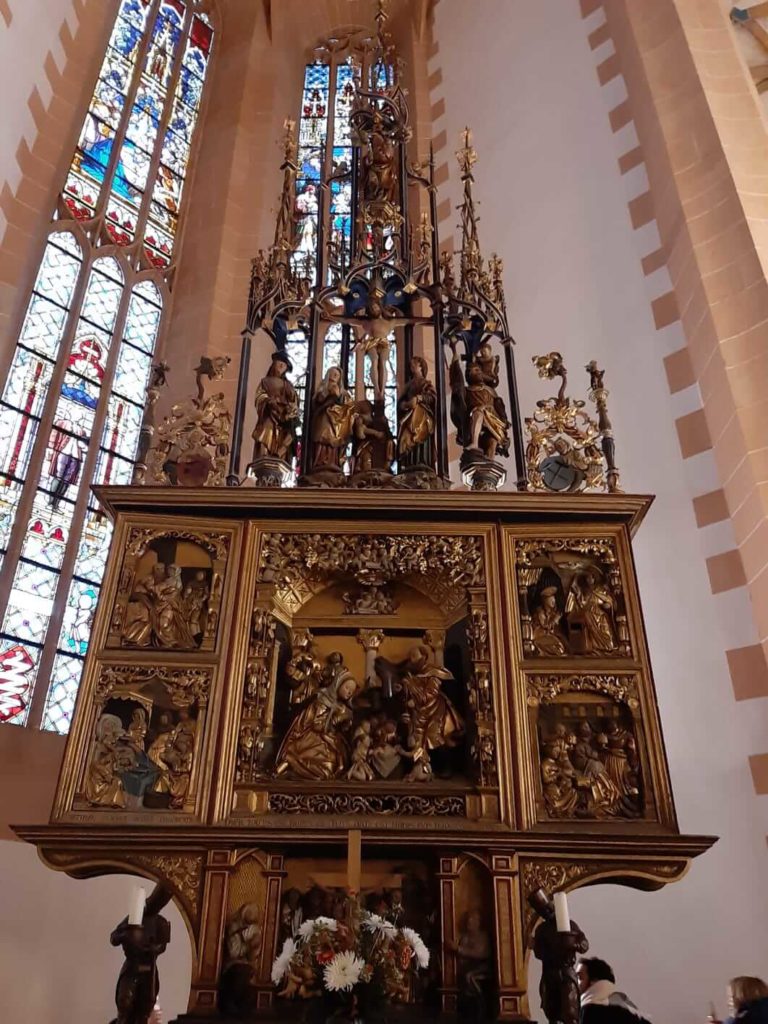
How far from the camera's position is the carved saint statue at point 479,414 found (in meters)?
5.34

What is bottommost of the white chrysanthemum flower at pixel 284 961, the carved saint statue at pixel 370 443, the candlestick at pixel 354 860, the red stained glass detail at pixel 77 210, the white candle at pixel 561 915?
the white chrysanthemum flower at pixel 284 961

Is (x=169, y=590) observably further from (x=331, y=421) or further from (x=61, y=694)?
(x=61, y=694)

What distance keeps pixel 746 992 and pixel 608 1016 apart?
23.2 inches

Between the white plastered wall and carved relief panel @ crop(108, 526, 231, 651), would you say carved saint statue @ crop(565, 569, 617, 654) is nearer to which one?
the white plastered wall

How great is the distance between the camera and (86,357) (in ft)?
26.1

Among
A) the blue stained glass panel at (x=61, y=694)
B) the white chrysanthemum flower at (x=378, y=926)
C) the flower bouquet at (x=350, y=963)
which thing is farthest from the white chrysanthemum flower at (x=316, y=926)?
the blue stained glass panel at (x=61, y=694)


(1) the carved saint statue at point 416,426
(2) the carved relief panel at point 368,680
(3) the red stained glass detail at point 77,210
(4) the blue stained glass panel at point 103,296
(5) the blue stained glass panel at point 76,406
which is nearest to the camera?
(2) the carved relief panel at point 368,680

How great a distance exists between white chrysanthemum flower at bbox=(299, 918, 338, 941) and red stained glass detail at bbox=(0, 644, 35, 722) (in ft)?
12.1

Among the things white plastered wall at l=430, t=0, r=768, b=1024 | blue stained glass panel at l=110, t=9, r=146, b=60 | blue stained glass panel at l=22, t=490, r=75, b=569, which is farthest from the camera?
blue stained glass panel at l=110, t=9, r=146, b=60

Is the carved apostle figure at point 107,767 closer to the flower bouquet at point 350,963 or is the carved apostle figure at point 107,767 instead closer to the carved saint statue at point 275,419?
the flower bouquet at point 350,963

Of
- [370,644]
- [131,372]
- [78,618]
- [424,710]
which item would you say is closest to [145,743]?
[370,644]

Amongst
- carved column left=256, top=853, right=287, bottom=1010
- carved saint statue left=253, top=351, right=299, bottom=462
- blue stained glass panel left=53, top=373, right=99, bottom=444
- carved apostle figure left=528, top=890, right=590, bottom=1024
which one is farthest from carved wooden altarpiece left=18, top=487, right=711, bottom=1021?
blue stained glass panel left=53, top=373, right=99, bottom=444

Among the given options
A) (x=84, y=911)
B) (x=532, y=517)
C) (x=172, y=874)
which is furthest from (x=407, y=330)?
(x=84, y=911)

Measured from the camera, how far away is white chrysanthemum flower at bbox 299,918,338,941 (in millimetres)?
3252
